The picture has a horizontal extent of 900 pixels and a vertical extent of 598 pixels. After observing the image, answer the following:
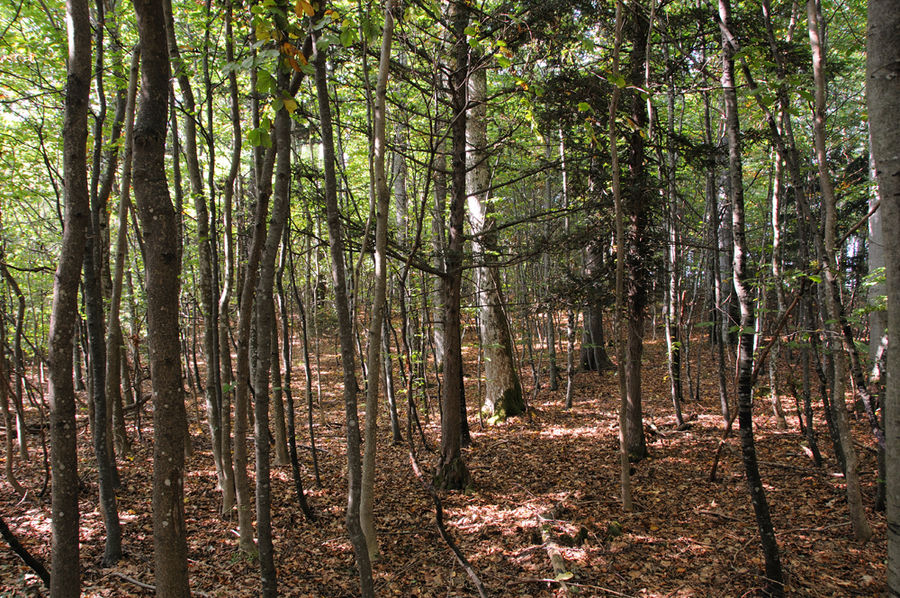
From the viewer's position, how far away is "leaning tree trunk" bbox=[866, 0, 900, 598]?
1.93 m

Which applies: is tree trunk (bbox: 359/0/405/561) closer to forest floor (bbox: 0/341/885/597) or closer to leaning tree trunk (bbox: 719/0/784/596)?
forest floor (bbox: 0/341/885/597)

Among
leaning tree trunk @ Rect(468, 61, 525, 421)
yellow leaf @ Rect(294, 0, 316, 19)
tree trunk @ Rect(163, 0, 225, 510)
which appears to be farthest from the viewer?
leaning tree trunk @ Rect(468, 61, 525, 421)

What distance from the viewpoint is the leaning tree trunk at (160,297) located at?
2082 millimetres

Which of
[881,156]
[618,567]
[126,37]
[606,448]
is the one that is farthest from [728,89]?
[126,37]

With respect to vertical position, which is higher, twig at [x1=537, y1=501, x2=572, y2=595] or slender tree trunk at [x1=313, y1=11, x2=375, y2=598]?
slender tree trunk at [x1=313, y1=11, x2=375, y2=598]

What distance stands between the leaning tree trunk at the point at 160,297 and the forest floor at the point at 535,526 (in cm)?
269

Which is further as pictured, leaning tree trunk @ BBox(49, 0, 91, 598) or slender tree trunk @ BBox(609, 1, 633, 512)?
slender tree trunk @ BBox(609, 1, 633, 512)

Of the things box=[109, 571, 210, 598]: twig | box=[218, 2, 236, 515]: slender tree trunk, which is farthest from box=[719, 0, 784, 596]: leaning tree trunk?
box=[109, 571, 210, 598]: twig

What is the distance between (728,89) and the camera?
3.82m

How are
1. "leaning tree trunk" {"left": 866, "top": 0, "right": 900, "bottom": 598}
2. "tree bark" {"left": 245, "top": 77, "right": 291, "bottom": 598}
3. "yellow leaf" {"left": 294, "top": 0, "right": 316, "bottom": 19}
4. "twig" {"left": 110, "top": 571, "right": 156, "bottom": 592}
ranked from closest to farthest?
"leaning tree trunk" {"left": 866, "top": 0, "right": 900, "bottom": 598} → "yellow leaf" {"left": 294, "top": 0, "right": 316, "bottom": 19} → "tree bark" {"left": 245, "top": 77, "right": 291, "bottom": 598} → "twig" {"left": 110, "top": 571, "right": 156, "bottom": 592}

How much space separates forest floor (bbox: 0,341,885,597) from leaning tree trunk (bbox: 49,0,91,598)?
213cm

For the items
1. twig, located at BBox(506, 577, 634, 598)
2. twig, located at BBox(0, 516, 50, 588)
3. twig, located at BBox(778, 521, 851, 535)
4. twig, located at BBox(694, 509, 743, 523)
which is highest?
twig, located at BBox(0, 516, 50, 588)

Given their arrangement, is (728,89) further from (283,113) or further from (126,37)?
(126,37)

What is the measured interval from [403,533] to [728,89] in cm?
549
